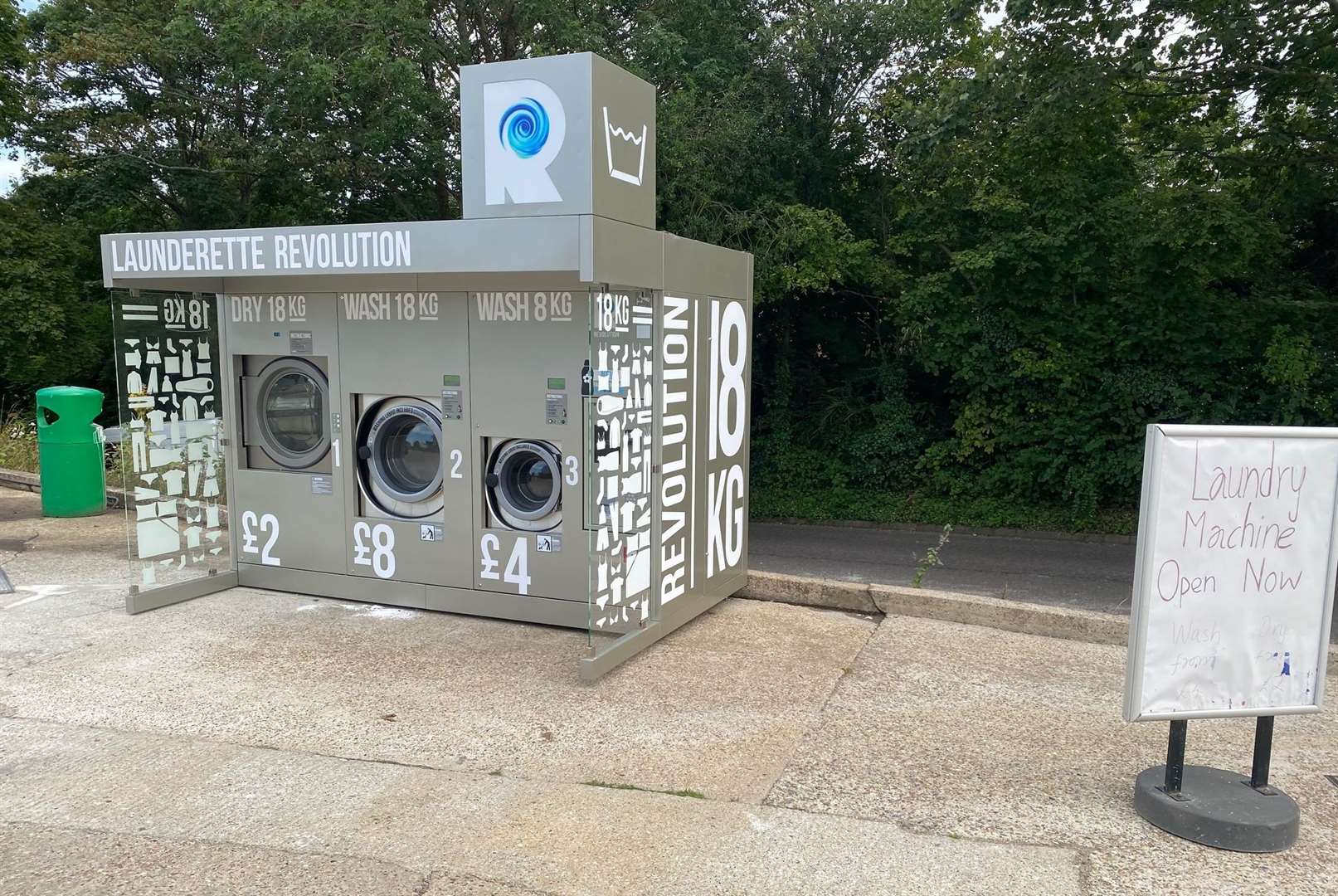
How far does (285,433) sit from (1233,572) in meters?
5.70

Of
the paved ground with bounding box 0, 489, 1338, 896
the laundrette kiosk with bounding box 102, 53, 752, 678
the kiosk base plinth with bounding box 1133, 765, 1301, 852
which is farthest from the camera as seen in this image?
the laundrette kiosk with bounding box 102, 53, 752, 678

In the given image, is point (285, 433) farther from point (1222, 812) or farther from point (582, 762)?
point (1222, 812)

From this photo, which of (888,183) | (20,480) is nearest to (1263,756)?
(20,480)

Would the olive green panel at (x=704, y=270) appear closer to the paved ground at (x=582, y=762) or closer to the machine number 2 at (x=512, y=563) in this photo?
the machine number 2 at (x=512, y=563)

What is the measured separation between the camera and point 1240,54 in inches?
404

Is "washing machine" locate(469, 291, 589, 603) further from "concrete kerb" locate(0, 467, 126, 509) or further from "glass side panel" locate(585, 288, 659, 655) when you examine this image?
"concrete kerb" locate(0, 467, 126, 509)

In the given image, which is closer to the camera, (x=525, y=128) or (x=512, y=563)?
(x=525, y=128)

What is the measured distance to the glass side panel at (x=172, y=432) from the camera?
6.26 m

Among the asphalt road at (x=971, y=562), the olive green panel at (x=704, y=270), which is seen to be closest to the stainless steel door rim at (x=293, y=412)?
the olive green panel at (x=704, y=270)

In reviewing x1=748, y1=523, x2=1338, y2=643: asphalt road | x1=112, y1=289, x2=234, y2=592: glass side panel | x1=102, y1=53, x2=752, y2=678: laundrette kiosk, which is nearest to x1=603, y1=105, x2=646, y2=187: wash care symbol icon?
x1=102, y1=53, x2=752, y2=678: laundrette kiosk

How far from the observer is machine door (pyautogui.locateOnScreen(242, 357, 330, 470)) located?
21.4 feet

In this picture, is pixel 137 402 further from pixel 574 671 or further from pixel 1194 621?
pixel 1194 621

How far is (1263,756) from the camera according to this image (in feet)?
12.1

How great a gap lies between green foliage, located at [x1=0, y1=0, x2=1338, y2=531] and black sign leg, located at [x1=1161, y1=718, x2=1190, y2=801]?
326 inches
